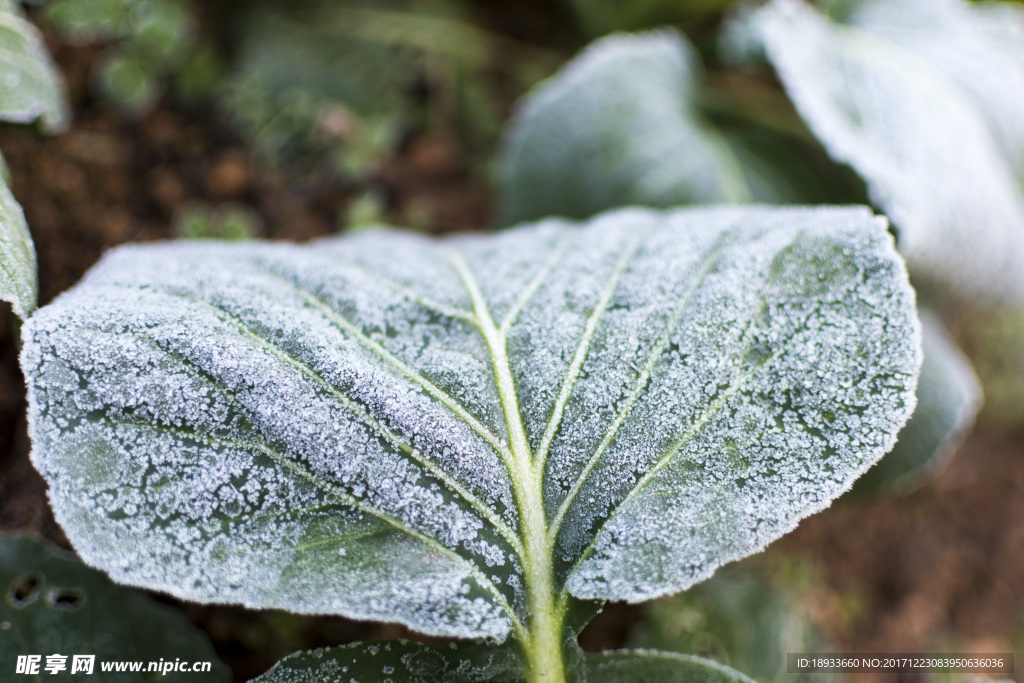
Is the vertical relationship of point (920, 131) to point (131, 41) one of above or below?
below

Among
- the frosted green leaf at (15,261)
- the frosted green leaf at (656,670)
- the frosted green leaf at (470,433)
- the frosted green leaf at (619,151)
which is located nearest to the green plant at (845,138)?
the frosted green leaf at (619,151)

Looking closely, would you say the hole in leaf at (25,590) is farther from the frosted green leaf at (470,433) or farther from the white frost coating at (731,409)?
the white frost coating at (731,409)

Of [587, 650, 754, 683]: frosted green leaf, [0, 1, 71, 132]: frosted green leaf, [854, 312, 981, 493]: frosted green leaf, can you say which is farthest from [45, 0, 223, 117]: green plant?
[854, 312, 981, 493]: frosted green leaf

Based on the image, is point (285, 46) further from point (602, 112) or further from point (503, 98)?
point (602, 112)

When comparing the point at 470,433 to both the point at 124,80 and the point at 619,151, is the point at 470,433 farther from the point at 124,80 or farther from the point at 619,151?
the point at 124,80

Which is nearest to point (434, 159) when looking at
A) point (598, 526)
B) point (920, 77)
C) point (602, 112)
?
point (602, 112)

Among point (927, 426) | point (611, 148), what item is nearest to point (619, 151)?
point (611, 148)

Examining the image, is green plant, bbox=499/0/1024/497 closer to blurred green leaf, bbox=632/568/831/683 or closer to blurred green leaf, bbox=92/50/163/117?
blurred green leaf, bbox=632/568/831/683
